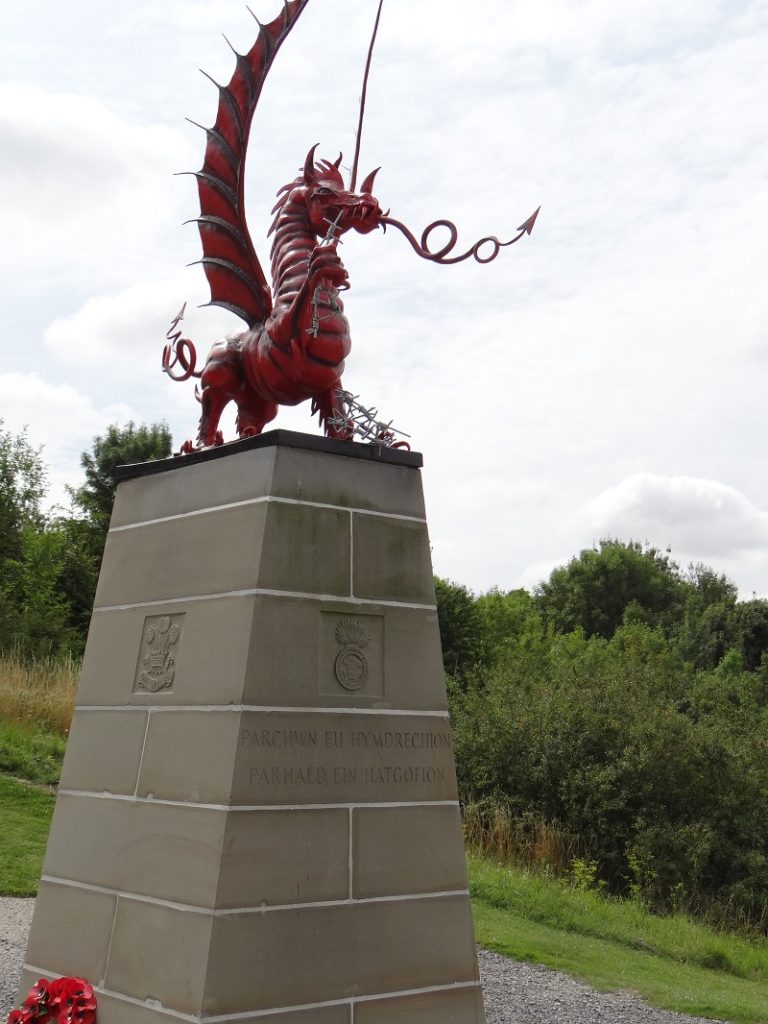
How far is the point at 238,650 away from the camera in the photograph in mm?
4609

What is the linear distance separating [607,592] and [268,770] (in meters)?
47.3

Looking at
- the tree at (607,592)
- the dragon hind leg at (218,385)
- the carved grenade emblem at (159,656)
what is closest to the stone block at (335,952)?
the carved grenade emblem at (159,656)

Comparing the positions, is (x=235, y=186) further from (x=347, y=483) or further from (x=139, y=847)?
(x=139, y=847)

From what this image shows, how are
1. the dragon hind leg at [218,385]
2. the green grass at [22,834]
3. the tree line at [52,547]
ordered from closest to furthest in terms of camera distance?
the dragon hind leg at [218,385]
the green grass at [22,834]
the tree line at [52,547]

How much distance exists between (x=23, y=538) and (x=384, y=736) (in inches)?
939

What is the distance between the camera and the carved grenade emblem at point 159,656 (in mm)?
4957

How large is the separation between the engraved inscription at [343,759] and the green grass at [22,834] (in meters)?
5.63

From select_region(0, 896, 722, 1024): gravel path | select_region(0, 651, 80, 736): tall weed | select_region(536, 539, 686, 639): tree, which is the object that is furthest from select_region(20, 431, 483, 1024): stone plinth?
Result: select_region(536, 539, 686, 639): tree

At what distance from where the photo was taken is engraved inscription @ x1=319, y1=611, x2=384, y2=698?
481 centimetres

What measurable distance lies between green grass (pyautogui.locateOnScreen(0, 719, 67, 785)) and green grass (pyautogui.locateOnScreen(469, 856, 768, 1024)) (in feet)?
17.1

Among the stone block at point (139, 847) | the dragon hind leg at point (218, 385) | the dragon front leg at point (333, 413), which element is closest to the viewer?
the stone block at point (139, 847)

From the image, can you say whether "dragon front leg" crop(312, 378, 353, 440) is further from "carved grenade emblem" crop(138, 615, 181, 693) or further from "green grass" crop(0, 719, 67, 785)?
"green grass" crop(0, 719, 67, 785)

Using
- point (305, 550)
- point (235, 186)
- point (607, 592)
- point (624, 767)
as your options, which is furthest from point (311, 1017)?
point (607, 592)

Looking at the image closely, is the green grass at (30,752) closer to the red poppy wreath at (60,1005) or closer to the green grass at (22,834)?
the green grass at (22,834)
